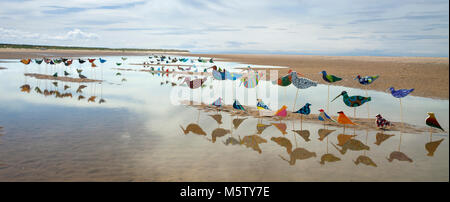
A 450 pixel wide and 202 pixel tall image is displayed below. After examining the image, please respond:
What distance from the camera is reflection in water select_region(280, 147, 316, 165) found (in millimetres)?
6586

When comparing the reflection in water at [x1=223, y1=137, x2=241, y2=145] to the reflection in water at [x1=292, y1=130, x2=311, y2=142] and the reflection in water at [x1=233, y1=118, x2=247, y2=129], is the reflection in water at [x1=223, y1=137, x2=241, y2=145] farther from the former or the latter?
the reflection in water at [x1=292, y1=130, x2=311, y2=142]

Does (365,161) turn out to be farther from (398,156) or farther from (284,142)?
(284,142)

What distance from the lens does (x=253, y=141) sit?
7832 mm

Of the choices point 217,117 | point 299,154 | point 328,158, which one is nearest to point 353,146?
point 328,158

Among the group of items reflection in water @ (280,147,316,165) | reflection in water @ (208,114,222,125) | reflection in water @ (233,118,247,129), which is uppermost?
reflection in water @ (208,114,222,125)

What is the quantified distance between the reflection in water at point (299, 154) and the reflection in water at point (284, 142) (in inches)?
6.0

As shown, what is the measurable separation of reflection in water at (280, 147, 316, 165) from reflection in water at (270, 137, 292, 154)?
15 cm

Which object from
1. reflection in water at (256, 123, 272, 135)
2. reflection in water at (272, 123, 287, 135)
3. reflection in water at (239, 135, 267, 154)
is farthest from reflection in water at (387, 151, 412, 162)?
reflection in water at (256, 123, 272, 135)

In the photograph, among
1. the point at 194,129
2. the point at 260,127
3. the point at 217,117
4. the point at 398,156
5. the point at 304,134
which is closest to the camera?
the point at 398,156

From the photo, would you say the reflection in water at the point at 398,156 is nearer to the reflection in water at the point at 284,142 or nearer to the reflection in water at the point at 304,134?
the reflection in water at the point at 304,134

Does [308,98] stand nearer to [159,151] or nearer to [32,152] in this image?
[159,151]

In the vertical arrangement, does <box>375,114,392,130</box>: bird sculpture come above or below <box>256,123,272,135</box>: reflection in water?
above

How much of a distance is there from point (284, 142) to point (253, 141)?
0.86m

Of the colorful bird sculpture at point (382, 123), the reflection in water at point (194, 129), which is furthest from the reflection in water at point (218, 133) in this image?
the colorful bird sculpture at point (382, 123)
